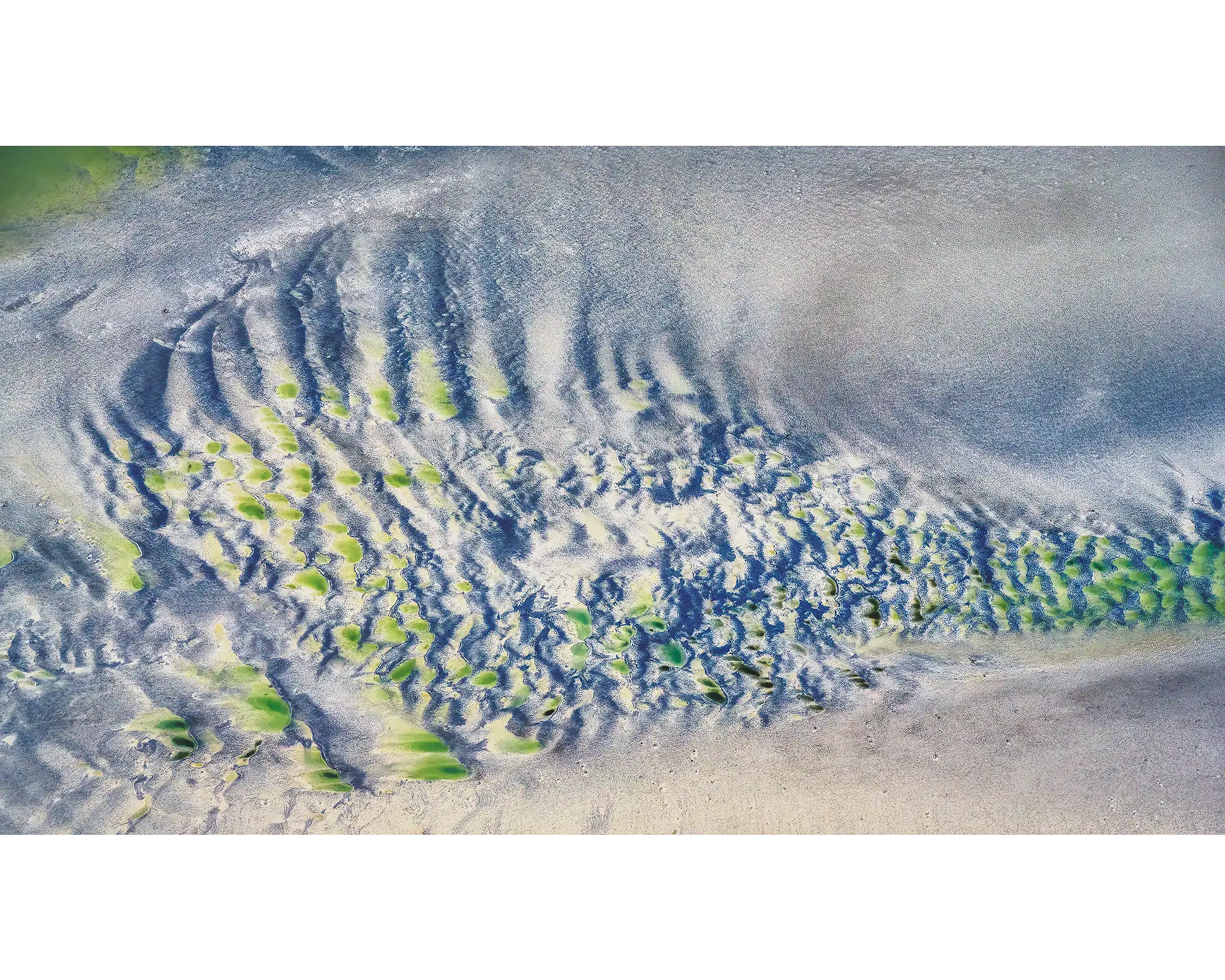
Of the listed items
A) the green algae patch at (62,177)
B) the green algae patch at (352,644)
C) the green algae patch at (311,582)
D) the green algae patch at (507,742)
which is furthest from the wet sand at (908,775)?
the green algae patch at (62,177)

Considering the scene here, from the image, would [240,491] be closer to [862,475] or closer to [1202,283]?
[862,475]

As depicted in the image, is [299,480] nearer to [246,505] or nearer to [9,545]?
[246,505]

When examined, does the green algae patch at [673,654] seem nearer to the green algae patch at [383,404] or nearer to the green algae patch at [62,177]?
the green algae patch at [383,404]

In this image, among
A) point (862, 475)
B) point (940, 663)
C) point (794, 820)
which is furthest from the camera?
point (862, 475)

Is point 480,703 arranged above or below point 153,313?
below
